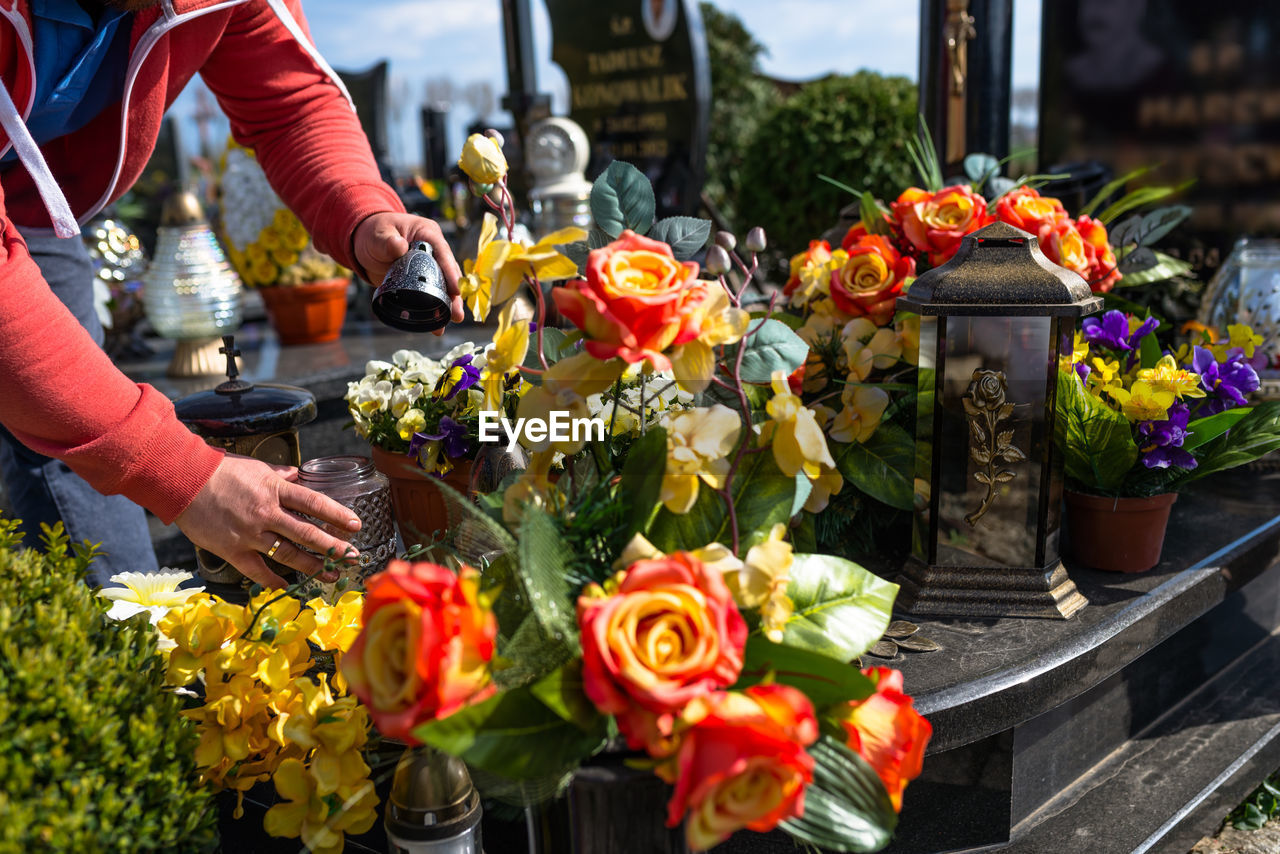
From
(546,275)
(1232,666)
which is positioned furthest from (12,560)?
(1232,666)

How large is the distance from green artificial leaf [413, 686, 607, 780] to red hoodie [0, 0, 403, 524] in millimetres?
606

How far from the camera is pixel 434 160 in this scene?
6.21 metres

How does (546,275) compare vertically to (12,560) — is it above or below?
above

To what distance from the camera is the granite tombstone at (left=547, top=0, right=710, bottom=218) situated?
Result: 15.9 feet

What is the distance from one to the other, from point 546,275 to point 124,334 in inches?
131

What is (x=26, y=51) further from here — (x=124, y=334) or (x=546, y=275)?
(x=124, y=334)

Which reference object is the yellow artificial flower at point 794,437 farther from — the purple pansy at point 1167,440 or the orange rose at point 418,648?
the purple pansy at point 1167,440

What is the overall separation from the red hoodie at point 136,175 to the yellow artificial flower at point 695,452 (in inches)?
24.3

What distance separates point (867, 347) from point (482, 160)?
80 cm

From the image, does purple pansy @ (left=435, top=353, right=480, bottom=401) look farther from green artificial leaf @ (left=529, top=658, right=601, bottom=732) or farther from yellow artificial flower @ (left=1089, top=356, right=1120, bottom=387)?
yellow artificial flower @ (left=1089, top=356, right=1120, bottom=387)

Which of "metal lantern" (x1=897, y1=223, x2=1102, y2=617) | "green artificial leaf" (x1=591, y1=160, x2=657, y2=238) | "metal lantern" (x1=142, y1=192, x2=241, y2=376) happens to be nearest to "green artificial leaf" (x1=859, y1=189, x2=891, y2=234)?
"metal lantern" (x1=897, y1=223, x2=1102, y2=617)

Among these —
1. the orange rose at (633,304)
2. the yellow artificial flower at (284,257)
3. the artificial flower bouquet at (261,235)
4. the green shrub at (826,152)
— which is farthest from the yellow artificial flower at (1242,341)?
the green shrub at (826,152)

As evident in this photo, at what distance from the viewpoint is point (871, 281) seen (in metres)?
1.59

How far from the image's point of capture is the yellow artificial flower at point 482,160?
89cm
